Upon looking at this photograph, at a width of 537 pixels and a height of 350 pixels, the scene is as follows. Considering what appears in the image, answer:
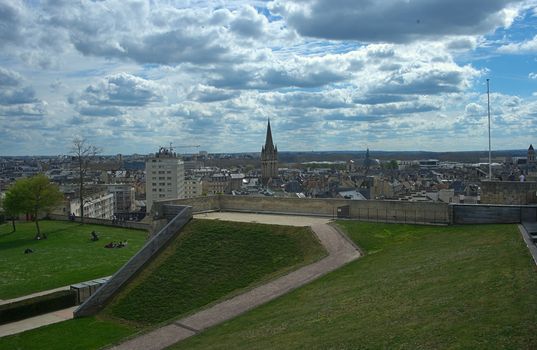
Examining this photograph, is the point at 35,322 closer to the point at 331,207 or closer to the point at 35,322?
the point at 35,322

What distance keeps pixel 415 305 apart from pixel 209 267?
11663mm

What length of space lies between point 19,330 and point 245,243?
1000 cm

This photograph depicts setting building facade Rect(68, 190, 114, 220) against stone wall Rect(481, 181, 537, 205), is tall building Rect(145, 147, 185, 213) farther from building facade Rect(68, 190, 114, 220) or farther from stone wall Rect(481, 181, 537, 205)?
stone wall Rect(481, 181, 537, 205)

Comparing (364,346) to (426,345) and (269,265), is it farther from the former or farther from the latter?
(269,265)

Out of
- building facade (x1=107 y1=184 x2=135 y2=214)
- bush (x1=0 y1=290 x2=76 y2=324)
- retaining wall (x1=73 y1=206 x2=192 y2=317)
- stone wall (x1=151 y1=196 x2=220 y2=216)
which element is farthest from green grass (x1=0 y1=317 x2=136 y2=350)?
building facade (x1=107 y1=184 x2=135 y2=214)

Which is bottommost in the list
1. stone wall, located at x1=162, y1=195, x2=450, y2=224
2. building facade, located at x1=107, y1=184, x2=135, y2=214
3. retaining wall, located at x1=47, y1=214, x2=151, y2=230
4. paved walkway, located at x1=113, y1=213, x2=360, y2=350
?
building facade, located at x1=107, y1=184, x2=135, y2=214

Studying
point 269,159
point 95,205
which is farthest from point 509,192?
point 269,159

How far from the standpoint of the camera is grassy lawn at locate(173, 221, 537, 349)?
952 centimetres

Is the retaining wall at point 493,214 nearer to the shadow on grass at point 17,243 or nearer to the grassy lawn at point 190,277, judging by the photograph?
the grassy lawn at point 190,277

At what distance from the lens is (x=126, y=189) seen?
122 m

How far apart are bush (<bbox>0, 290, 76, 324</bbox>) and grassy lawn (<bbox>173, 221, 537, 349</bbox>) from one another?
12.0 meters

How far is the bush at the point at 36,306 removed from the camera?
22.8 meters

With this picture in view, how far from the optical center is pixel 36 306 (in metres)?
23.6

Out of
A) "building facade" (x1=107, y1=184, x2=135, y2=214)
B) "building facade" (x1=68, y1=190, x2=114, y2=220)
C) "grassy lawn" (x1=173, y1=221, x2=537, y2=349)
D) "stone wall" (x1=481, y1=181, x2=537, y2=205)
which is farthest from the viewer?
"building facade" (x1=107, y1=184, x2=135, y2=214)
